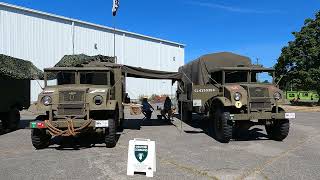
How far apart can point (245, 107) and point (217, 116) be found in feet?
3.11

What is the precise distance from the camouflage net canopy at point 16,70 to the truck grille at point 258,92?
8.74 metres

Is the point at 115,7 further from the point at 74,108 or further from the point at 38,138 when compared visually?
the point at 38,138

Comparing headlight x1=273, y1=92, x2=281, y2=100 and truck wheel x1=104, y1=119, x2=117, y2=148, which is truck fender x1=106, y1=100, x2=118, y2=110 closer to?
truck wheel x1=104, y1=119, x2=117, y2=148

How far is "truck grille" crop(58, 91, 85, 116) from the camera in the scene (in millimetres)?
11836

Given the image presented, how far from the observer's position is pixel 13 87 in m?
17.2

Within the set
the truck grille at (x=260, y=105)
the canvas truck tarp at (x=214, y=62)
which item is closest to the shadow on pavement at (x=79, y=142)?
the canvas truck tarp at (x=214, y=62)

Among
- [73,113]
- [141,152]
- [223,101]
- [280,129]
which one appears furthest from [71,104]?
[280,129]

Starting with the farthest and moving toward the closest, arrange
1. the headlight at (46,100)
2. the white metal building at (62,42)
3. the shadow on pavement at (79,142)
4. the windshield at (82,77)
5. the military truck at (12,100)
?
1. the white metal building at (62,42)
2. the military truck at (12,100)
3. the windshield at (82,77)
4. the shadow on pavement at (79,142)
5. the headlight at (46,100)

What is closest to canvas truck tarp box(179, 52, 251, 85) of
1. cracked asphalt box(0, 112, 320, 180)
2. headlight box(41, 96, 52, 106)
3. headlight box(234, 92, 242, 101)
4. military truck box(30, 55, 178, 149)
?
cracked asphalt box(0, 112, 320, 180)

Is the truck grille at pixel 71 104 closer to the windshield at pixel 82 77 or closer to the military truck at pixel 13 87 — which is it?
the windshield at pixel 82 77

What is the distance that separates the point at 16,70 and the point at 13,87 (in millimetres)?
836

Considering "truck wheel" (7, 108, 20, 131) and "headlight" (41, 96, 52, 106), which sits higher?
"headlight" (41, 96, 52, 106)

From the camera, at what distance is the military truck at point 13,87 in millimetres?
16062

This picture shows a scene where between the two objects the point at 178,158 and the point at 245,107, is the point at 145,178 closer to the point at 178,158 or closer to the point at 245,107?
the point at 178,158
